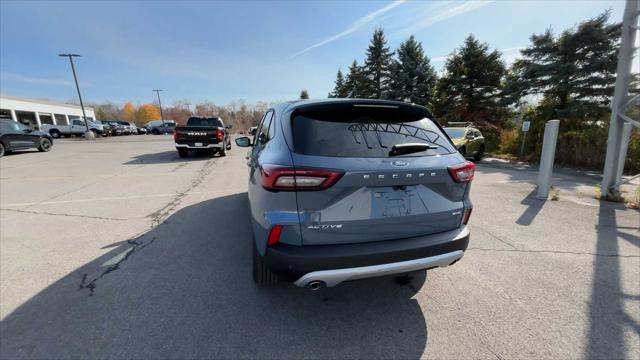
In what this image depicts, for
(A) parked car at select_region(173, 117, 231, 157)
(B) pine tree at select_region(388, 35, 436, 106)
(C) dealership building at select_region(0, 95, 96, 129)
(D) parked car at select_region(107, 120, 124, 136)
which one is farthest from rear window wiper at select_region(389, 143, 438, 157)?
(C) dealership building at select_region(0, 95, 96, 129)

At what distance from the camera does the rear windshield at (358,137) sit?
80.8 inches

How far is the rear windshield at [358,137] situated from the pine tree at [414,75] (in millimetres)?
22952

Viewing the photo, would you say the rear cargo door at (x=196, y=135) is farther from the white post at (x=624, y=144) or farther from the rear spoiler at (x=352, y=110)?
the white post at (x=624, y=144)

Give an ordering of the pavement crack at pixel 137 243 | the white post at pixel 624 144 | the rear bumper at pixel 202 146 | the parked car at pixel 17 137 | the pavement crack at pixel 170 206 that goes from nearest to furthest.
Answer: the pavement crack at pixel 137 243 → the pavement crack at pixel 170 206 → the white post at pixel 624 144 → the rear bumper at pixel 202 146 → the parked car at pixel 17 137

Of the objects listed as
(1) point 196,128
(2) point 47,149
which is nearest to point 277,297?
(1) point 196,128

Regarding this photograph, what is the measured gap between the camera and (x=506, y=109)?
1950 cm

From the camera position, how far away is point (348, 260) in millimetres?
1927

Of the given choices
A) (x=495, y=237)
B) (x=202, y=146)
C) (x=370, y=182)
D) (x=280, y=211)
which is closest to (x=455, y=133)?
(x=495, y=237)

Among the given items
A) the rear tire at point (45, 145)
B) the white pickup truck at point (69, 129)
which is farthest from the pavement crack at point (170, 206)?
the white pickup truck at point (69, 129)

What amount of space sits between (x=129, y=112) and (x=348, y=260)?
117 meters

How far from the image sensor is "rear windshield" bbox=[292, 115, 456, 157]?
80.8 inches

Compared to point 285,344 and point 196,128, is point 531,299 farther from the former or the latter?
point 196,128

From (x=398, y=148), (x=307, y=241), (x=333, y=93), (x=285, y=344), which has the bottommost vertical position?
(x=285, y=344)

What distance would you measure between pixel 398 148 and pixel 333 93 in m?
51.7
